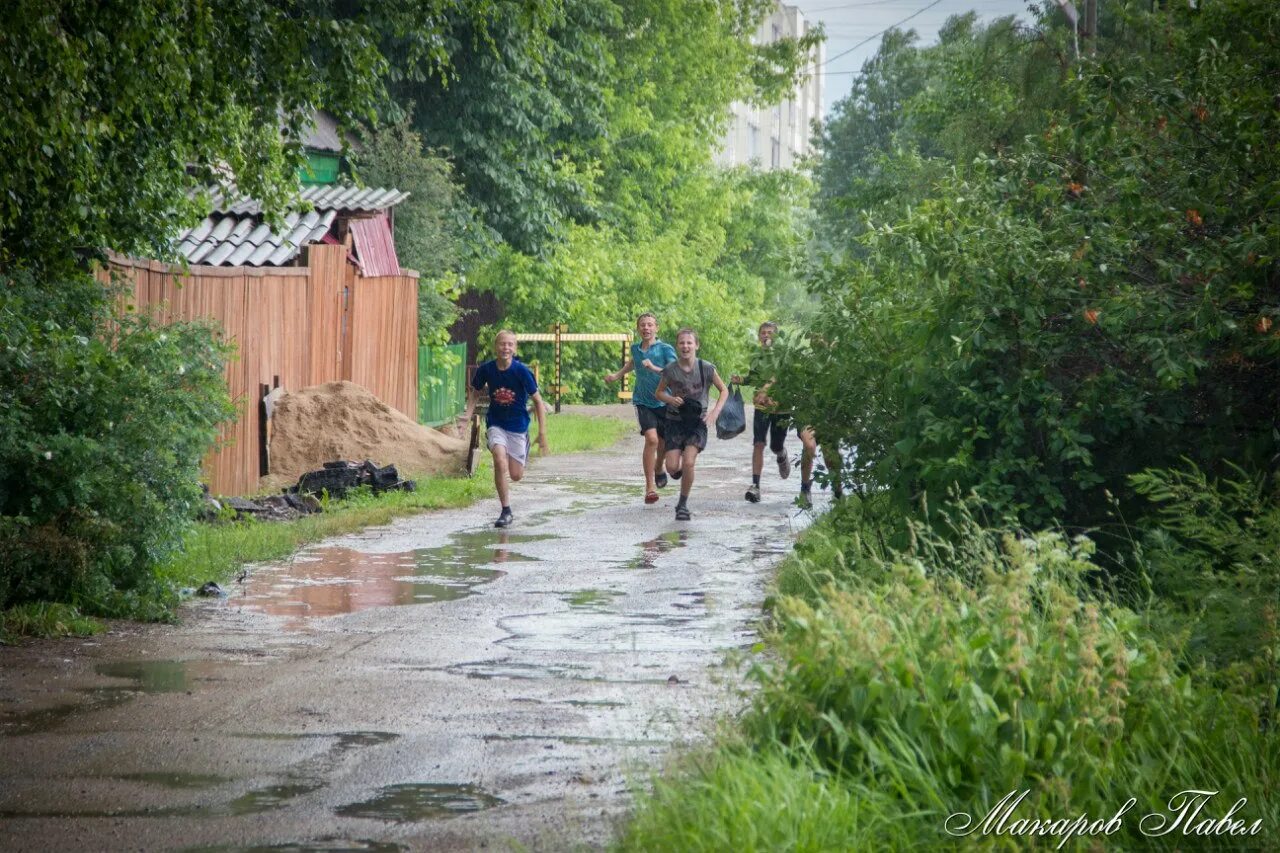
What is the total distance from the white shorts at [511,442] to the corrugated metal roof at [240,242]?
2984 millimetres

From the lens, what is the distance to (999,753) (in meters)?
4.92

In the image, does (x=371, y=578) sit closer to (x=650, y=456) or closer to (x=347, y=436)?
(x=650, y=456)

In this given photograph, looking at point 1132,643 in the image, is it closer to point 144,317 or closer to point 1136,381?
point 1136,381

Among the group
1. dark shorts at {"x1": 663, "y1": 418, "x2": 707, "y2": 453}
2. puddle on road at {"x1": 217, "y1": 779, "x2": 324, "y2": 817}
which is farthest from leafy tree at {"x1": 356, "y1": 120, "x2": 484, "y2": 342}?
puddle on road at {"x1": 217, "y1": 779, "x2": 324, "y2": 817}

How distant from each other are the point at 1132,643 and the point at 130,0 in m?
6.23

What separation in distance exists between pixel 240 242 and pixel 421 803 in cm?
1288

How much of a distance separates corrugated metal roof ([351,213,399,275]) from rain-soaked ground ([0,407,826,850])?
10.3 m

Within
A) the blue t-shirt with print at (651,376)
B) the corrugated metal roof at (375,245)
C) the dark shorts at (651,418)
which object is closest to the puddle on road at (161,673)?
the dark shorts at (651,418)

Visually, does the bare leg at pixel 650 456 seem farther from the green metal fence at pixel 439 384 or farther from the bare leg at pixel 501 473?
the green metal fence at pixel 439 384

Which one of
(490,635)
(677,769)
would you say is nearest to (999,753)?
(677,769)

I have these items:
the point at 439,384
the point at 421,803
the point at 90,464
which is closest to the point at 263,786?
the point at 421,803

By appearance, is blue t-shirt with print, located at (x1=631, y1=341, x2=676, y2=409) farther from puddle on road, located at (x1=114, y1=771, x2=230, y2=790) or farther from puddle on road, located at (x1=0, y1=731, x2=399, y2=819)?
puddle on road, located at (x1=114, y1=771, x2=230, y2=790)

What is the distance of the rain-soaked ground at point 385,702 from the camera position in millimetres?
5391

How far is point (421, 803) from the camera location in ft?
18.3
